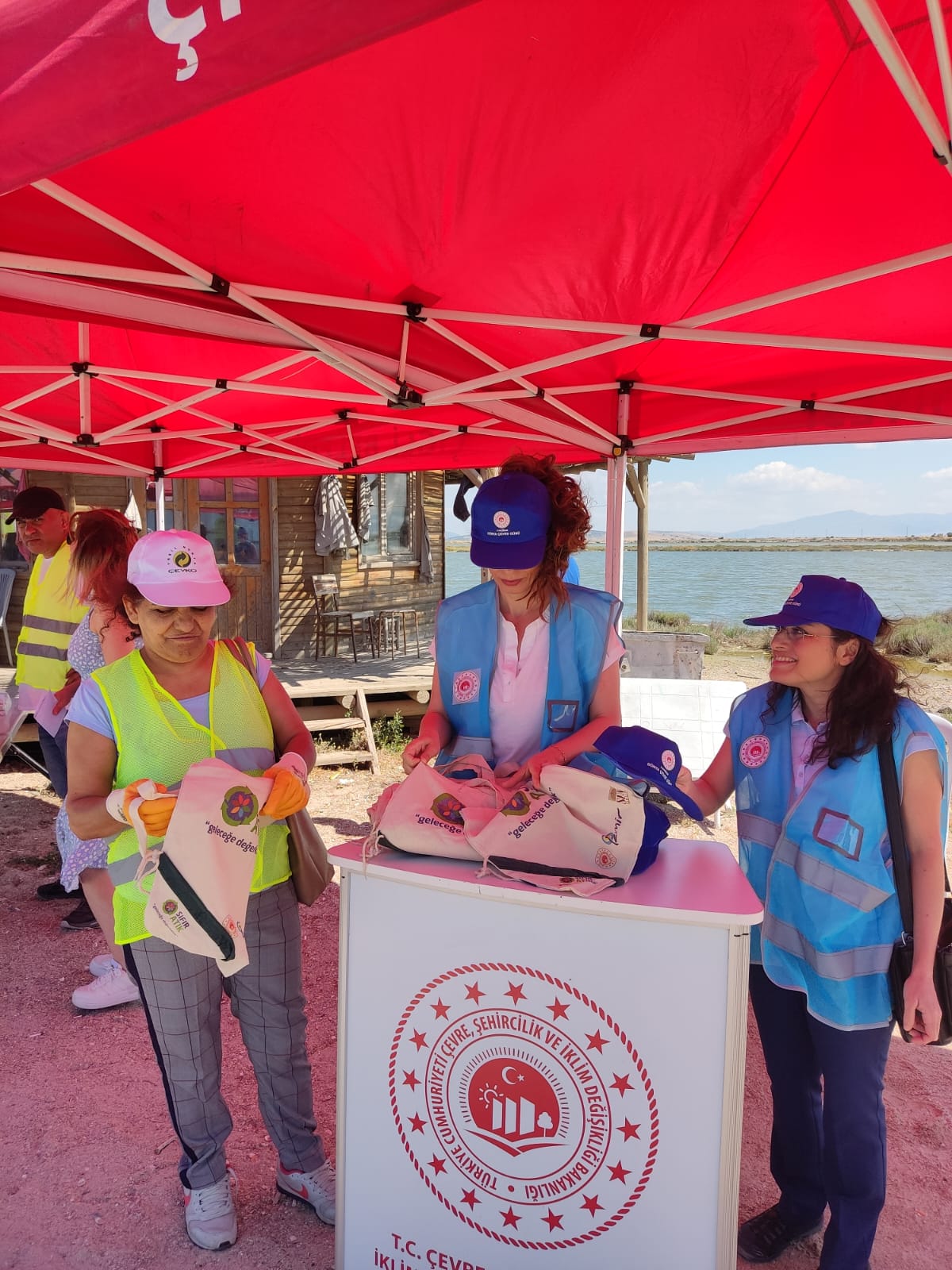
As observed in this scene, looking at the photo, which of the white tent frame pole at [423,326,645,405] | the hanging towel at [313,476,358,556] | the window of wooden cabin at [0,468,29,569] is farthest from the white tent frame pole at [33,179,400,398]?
the window of wooden cabin at [0,468,29,569]

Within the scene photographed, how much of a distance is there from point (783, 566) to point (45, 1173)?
7490cm

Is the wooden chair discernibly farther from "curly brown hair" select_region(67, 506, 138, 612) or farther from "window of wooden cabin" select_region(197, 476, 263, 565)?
"curly brown hair" select_region(67, 506, 138, 612)

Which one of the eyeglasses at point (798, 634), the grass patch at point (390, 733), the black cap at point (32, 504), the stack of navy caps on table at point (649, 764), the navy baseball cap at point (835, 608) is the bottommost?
the grass patch at point (390, 733)

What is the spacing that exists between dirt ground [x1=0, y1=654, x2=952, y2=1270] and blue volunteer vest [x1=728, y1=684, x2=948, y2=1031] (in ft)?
2.69

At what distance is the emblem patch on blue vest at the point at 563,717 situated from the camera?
7.25 feet

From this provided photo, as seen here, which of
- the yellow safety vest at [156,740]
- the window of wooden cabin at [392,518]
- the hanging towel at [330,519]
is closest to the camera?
the yellow safety vest at [156,740]

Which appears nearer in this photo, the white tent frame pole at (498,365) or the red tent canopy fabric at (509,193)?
the red tent canopy fabric at (509,193)

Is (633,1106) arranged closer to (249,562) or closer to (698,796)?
(698,796)

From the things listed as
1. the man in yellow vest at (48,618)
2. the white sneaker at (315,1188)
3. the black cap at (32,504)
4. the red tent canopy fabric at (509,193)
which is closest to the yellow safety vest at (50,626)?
the man in yellow vest at (48,618)

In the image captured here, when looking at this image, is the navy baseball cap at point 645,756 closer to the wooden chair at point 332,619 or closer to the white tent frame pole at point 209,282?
the white tent frame pole at point 209,282

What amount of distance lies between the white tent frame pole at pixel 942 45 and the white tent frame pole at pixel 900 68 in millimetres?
38

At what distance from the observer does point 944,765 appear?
1862 millimetres

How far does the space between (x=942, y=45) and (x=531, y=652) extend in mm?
1446

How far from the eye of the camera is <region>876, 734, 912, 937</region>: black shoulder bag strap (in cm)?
185
